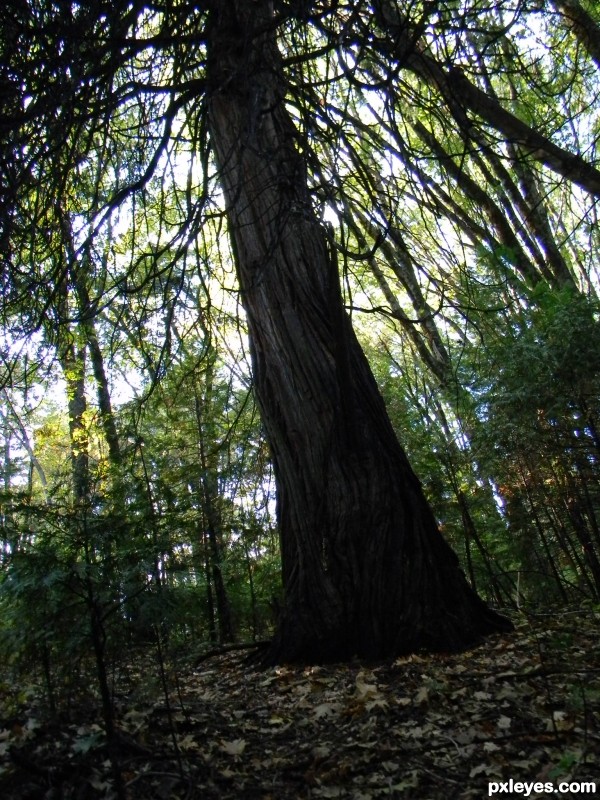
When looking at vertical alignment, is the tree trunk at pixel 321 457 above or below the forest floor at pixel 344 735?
above

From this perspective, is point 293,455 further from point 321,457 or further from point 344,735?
point 344,735

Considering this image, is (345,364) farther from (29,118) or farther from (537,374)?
(537,374)

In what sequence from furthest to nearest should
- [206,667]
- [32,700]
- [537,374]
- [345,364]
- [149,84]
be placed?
[537,374] → [206,667] → [345,364] → [149,84] → [32,700]

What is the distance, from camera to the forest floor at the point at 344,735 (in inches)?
79.2

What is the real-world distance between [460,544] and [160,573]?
17.8 feet

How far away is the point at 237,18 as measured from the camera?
379 centimetres

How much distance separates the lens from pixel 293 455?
408 cm

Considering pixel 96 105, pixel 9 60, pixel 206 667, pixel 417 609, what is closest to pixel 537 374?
pixel 417 609

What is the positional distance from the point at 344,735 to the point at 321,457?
5.79 ft

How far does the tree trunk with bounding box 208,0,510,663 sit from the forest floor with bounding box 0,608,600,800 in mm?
315

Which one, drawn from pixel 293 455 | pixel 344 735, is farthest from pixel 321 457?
pixel 344 735

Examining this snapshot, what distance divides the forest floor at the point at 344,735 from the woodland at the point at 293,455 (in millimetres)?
14

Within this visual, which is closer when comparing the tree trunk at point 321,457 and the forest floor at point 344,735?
the forest floor at point 344,735

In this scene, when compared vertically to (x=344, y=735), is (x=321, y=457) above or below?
above
